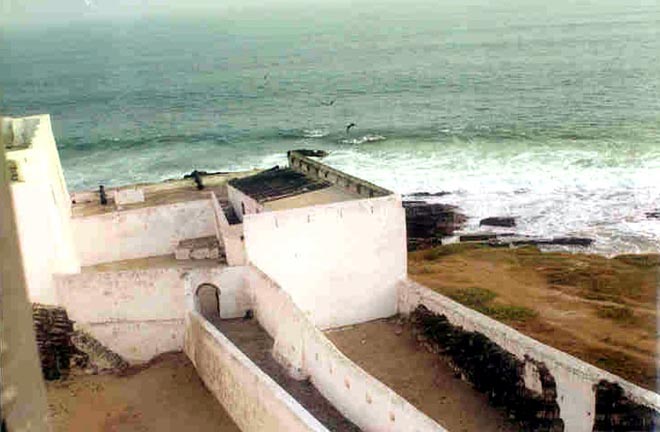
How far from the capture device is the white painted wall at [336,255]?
19.2 m

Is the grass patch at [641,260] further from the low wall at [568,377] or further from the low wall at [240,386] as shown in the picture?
the low wall at [240,386]

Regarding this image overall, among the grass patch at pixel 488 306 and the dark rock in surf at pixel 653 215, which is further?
the dark rock in surf at pixel 653 215

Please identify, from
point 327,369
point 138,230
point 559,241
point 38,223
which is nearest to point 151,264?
point 138,230

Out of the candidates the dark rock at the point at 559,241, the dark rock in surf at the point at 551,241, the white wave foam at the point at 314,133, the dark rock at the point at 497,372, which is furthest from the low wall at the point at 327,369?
the white wave foam at the point at 314,133

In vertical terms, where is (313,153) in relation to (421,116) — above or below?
below

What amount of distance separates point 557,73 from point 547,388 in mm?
67051

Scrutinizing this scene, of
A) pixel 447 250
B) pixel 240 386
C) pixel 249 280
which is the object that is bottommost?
pixel 447 250

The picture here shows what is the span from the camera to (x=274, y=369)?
1700 centimetres

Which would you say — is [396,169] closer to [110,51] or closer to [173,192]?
[173,192]

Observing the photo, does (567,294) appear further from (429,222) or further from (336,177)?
(429,222)

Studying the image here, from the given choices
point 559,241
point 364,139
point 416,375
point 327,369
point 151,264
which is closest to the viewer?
point 327,369

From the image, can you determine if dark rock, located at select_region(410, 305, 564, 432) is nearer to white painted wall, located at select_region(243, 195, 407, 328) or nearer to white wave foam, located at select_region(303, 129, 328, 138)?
white painted wall, located at select_region(243, 195, 407, 328)

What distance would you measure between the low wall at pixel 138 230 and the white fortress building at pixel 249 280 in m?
0.03

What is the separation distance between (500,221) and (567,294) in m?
9.57
